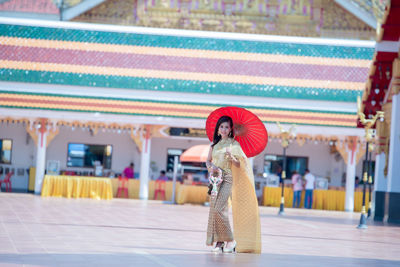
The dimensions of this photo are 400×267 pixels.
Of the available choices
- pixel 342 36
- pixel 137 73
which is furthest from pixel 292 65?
pixel 137 73

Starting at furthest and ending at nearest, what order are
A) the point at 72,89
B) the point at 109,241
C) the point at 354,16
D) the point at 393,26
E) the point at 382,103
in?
the point at 354,16 → the point at 72,89 → the point at 382,103 → the point at 393,26 → the point at 109,241

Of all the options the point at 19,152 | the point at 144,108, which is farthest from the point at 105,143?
the point at 144,108

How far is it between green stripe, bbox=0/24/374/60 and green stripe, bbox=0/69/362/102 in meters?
1.52

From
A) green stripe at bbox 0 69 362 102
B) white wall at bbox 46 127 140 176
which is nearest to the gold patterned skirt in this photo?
green stripe at bbox 0 69 362 102

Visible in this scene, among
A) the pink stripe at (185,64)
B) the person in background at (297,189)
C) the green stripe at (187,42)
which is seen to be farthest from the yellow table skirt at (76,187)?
the person in background at (297,189)

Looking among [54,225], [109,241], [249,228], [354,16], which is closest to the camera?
[249,228]

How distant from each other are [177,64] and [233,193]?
60.9ft

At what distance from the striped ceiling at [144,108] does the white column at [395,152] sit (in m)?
8.25

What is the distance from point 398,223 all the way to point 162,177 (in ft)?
37.9

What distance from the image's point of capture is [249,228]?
29.5 ft

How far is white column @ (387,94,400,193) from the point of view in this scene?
18156 millimetres

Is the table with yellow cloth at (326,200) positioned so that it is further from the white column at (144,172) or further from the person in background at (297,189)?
the white column at (144,172)

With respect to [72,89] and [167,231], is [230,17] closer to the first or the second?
[72,89]

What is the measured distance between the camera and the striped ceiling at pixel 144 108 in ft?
86.1
